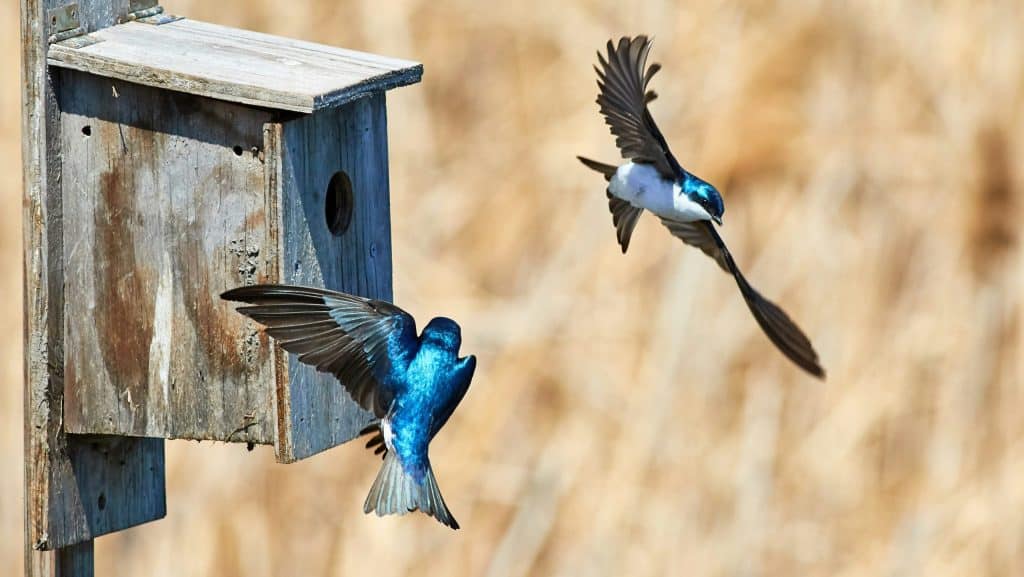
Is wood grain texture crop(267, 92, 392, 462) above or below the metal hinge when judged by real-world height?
below

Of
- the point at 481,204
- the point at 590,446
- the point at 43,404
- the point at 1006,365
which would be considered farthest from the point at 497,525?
the point at 43,404

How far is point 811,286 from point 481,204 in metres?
1.05

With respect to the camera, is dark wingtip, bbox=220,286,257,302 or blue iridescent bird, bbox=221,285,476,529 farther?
blue iridescent bird, bbox=221,285,476,529

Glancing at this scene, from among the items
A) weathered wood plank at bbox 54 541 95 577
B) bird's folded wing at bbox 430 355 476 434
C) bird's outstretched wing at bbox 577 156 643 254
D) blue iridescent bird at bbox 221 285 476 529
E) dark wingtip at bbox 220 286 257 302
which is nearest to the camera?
dark wingtip at bbox 220 286 257 302

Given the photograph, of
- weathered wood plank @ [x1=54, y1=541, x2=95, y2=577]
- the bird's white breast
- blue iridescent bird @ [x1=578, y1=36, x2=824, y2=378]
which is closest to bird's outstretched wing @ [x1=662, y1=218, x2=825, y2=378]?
blue iridescent bird @ [x1=578, y1=36, x2=824, y2=378]

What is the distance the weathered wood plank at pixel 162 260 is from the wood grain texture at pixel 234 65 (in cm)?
6

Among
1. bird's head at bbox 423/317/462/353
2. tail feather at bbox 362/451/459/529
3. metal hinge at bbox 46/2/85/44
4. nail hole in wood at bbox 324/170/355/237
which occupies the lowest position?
tail feather at bbox 362/451/459/529

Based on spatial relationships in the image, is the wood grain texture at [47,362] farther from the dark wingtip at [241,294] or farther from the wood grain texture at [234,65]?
the dark wingtip at [241,294]

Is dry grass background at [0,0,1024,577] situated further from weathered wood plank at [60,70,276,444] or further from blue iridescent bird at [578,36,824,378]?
weathered wood plank at [60,70,276,444]

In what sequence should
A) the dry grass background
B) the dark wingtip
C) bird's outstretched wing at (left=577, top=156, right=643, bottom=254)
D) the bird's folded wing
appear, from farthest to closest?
the dry grass background → bird's outstretched wing at (left=577, top=156, right=643, bottom=254) → the bird's folded wing → the dark wingtip

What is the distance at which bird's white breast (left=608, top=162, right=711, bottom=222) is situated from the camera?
2908mm

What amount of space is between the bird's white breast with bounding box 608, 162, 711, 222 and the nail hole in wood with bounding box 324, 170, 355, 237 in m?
0.48

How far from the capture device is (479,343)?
16.5 feet

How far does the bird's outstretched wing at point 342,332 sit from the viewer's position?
247cm
